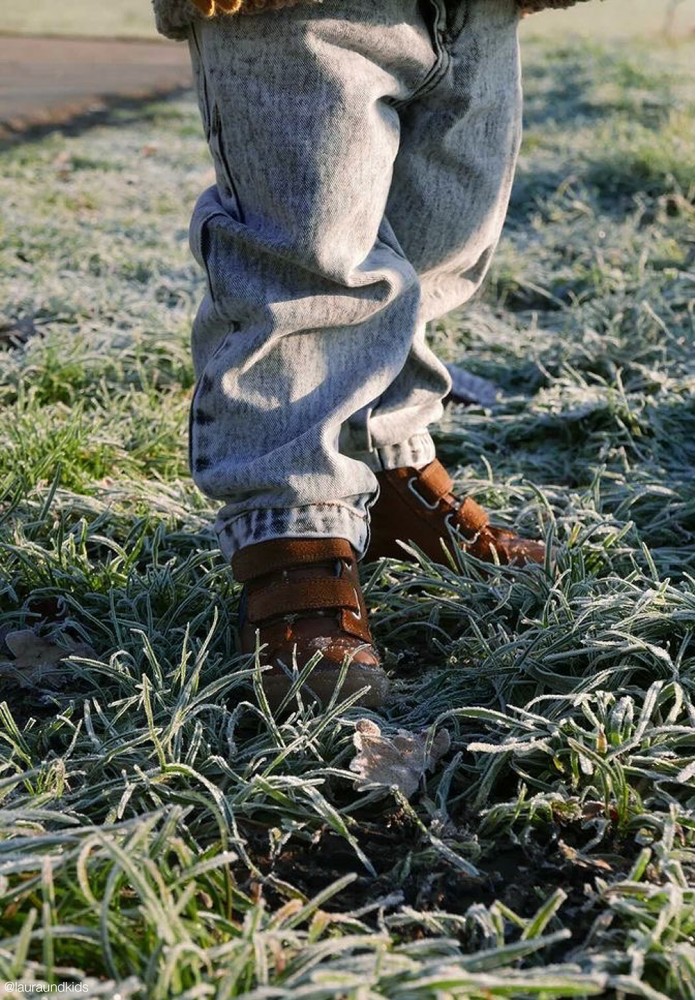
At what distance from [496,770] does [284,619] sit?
1.25 feet

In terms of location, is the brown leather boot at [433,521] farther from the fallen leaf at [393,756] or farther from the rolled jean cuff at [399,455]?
the fallen leaf at [393,756]

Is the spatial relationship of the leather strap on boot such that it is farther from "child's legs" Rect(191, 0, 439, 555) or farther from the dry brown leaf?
the dry brown leaf

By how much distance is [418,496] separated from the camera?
197cm

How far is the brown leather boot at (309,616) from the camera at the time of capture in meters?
1.57

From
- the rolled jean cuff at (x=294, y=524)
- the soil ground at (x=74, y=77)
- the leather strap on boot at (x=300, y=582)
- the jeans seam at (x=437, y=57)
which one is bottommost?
the leather strap on boot at (x=300, y=582)

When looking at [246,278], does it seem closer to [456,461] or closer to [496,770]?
[496,770]

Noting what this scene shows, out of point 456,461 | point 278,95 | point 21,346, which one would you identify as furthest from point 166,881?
point 21,346

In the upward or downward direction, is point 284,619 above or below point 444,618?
above

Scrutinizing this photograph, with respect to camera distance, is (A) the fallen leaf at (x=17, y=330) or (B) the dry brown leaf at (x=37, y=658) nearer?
(B) the dry brown leaf at (x=37, y=658)

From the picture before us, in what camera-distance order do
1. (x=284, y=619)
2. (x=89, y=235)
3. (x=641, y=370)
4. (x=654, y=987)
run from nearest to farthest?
1. (x=654, y=987)
2. (x=284, y=619)
3. (x=641, y=370)
4. (x=89, y=235)

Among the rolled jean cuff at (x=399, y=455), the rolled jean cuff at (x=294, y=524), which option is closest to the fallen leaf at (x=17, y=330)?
the rolled jean cuff at (x=399, y=455)

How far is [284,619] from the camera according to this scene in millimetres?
1619

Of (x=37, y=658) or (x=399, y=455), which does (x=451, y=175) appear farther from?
(x=37, y=658)

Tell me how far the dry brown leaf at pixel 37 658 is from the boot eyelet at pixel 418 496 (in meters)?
0.61
